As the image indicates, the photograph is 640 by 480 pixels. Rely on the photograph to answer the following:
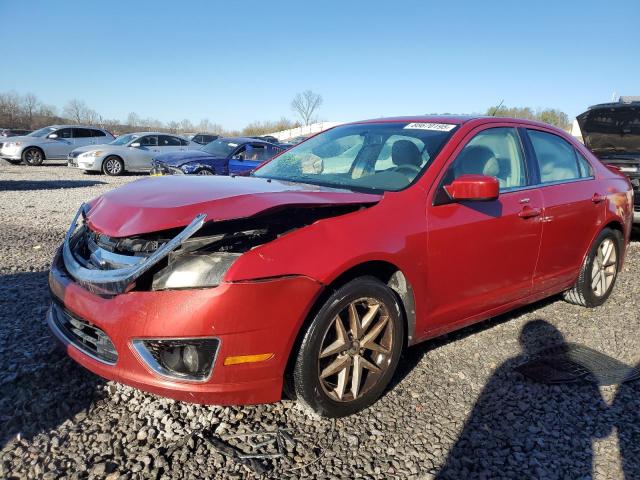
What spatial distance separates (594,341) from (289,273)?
282 cm

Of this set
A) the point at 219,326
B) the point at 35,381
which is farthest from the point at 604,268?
the point at 35,381

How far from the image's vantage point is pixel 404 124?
3.64 m

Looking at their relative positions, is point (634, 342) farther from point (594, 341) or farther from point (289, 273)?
point (289, 273)

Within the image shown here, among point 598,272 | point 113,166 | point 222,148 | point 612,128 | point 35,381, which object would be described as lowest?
point 35,381

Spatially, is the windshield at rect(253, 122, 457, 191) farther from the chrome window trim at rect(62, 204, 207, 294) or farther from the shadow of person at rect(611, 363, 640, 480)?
the shadow of person at rect(611, 363, 640, 480)

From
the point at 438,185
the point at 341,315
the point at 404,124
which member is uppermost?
the point at 404,124

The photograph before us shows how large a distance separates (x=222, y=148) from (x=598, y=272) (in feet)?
33.3

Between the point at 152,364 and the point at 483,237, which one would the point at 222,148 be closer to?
the point at 483,237

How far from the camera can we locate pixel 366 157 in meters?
3.50

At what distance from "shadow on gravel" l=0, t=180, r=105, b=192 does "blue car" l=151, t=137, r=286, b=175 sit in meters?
2.33

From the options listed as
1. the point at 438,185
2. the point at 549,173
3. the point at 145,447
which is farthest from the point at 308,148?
the point at 145,447

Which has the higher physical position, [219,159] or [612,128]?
[612,128]

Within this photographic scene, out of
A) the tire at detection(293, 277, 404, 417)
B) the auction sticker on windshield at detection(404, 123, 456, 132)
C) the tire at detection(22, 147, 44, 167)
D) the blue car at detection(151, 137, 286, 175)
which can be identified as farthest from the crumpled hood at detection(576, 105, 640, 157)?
the tire at detection(22, 147, 44, 167)

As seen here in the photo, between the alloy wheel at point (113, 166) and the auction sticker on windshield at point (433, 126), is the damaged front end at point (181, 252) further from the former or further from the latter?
the alloy wheel at point (113, 166)
